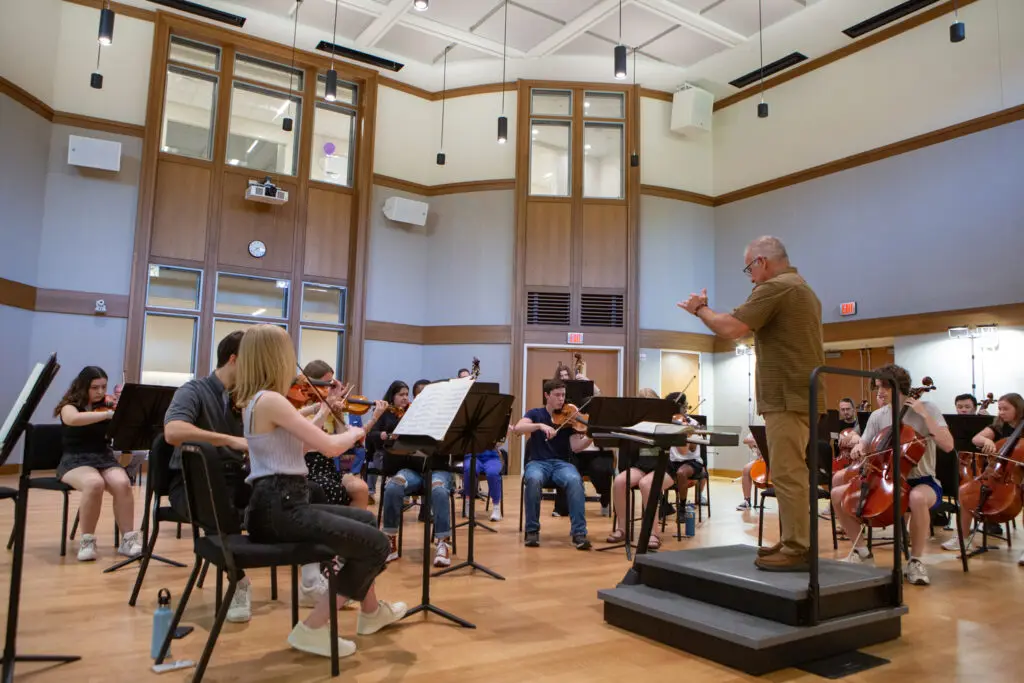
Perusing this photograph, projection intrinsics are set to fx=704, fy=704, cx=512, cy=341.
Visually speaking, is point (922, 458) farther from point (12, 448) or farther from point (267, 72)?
point (267, 72)

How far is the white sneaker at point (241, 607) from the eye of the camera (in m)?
3.15

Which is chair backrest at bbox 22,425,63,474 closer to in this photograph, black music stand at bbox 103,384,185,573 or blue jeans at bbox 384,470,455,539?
black music stand at bbox 103,384,185,573

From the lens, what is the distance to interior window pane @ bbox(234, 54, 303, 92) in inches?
409

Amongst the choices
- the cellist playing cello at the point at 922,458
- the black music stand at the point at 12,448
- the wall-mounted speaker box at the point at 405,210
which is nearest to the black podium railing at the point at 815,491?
the cellist playing cello at the point at 922,458

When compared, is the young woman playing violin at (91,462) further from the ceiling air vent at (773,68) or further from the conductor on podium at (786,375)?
the ceiling air vent at (773,68)

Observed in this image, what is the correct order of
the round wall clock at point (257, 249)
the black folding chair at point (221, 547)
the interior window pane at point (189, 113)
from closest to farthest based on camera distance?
the black folding chair at point (221, 547), the interior window pane at point (189, 113), the round wall clock at point (257, 249)

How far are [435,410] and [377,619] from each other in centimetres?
93

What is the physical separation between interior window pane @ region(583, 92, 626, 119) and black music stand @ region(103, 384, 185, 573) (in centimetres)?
897

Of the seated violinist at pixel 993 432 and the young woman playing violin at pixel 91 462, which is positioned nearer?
the young woman playing violin at pixel 91 462

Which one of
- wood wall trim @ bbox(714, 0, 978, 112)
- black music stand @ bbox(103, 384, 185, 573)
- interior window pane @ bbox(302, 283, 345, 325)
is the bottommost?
black music stand @ bbox(103, 384, 185, 573)

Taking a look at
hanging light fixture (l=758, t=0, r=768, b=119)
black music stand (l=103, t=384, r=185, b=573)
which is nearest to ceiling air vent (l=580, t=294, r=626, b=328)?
hanging light fixture (l=758, t=0, r=768, b=119)

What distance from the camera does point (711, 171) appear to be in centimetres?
1205

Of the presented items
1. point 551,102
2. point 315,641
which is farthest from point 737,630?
point 551,102

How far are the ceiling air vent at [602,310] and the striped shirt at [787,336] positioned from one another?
7.95 metres
